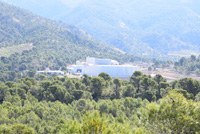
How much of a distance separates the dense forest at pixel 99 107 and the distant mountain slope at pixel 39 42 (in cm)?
4745

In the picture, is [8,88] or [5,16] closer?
[8,88]

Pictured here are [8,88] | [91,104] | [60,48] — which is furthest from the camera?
[60,48]

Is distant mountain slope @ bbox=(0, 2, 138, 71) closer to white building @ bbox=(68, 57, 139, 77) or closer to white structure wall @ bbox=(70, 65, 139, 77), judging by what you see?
white building @ bbox=(68, 57, 139, 77)

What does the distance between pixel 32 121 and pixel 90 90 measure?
1847cm

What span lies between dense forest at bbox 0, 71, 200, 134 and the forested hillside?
106 feet

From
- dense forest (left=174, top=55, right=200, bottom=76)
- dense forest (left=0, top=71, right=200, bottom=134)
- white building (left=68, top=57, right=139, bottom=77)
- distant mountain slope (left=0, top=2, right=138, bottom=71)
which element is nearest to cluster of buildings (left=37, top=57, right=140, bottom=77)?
white building (left=68, top=57, right=139, bottom=77)

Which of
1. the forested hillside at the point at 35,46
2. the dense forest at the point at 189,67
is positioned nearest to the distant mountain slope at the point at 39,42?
the forested hillside at the point at 35,46

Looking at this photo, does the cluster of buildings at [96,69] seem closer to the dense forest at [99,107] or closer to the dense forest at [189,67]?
the dense forest at [189,67]

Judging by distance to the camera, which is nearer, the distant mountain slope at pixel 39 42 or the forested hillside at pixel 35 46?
the forested hillside at pixel 35 46

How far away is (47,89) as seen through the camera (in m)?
43.7

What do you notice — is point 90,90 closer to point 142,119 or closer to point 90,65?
point 142,119

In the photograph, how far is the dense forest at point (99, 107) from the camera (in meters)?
16.0

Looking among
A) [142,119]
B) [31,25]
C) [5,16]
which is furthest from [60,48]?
[142,119]

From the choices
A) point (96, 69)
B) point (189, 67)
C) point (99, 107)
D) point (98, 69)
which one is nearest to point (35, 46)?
point (96, 69)
